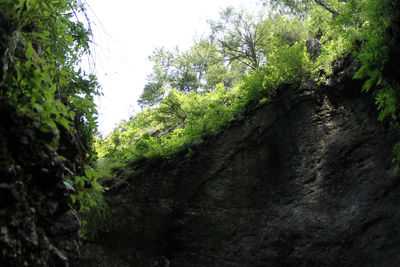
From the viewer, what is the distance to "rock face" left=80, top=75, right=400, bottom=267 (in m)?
5.84

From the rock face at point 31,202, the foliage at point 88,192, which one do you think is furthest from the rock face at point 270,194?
the rock face at point 31,202

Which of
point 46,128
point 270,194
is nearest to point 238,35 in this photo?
point 270,194

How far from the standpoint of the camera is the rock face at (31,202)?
2109 millimetres

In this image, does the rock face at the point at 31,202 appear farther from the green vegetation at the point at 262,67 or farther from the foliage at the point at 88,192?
the green vegetation at the point at 262,67

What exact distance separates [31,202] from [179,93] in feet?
29.4

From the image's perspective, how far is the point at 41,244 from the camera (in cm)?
244

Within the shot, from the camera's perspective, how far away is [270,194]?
7.03m

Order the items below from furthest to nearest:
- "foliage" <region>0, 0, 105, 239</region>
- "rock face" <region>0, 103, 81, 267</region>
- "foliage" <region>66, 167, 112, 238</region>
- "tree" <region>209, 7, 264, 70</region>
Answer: "tree" <region>209, 7, 264, 70</region> < "foliage" <region>66, 167, 112, 238</region> < "foliage" <region>0, 0, 105, 239</region> < "rock face" <region>0, 103, 81, 267</region>

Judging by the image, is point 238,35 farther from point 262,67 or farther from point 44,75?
point 44,75

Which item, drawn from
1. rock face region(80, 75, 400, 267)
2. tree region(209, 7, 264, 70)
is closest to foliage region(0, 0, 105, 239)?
rock face region(80, 75, 400, 267)

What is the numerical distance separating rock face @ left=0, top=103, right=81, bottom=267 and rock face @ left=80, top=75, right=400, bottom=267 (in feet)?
14.6

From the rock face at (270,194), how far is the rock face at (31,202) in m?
4.46

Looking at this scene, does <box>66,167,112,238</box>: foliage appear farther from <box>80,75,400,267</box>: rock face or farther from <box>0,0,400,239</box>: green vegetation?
<box>80,75,400,267</box>: rock face

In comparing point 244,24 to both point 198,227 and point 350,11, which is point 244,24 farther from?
point 198,227
